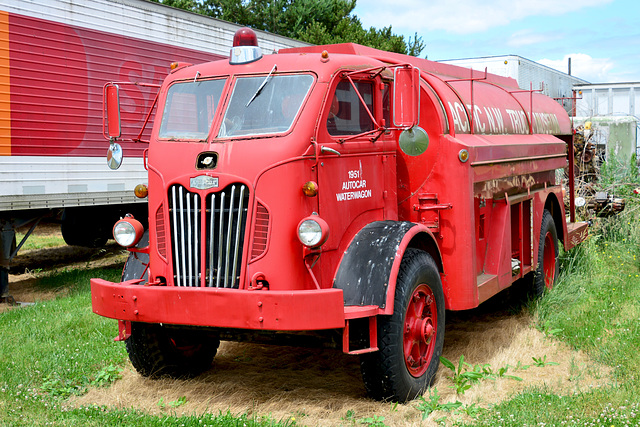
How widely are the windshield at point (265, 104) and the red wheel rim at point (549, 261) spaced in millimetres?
4500

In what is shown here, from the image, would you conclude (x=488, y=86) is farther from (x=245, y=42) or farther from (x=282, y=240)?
(x=282, y=240)

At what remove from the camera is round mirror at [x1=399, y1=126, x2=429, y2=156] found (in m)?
4.74

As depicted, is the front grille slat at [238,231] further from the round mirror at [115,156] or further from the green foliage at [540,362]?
the green foliage at [540,362]

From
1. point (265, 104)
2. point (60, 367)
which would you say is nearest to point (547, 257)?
point (265, 104)

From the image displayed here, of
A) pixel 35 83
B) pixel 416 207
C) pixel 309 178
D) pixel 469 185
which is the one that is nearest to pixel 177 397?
pixel 309 178

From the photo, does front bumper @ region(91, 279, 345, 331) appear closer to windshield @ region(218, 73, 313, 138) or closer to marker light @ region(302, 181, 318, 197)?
marker light @ region(302, 181, 318, 197)

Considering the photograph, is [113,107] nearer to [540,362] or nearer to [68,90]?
[540,362]

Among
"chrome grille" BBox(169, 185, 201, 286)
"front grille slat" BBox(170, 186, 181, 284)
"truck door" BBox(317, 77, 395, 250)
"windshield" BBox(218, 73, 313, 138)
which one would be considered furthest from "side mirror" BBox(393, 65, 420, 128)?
"front grille slat" BBox(170, 186, 181, 284)

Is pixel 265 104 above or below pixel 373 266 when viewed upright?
above

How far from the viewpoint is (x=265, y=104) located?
502cm

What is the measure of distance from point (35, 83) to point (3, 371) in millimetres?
4554

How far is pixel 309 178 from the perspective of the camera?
15.8 ft

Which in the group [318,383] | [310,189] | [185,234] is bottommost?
[318,383]

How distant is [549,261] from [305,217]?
4734 millimetres
